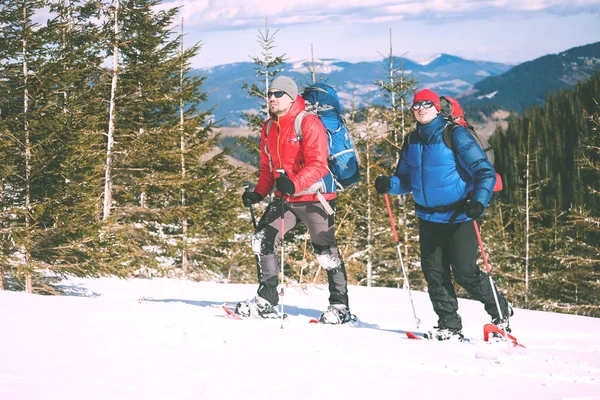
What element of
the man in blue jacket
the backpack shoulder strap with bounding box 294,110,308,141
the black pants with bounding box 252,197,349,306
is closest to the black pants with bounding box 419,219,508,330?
the man in blue jacket

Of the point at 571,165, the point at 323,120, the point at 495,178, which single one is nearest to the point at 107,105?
the point at 323,120

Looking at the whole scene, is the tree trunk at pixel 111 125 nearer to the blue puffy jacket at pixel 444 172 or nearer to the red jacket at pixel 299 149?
the red jacket at pixel 299 149

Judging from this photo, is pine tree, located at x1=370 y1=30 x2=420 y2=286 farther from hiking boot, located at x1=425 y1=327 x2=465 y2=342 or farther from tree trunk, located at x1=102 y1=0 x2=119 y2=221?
hiking boot, located at x1=425 y1=327 x2=465 y2=342

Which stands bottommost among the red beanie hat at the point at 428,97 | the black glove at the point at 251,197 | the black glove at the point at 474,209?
the black glove at the point at 474,209

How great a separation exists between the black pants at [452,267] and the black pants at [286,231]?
87cm

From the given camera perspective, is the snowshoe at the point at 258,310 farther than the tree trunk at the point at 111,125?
No

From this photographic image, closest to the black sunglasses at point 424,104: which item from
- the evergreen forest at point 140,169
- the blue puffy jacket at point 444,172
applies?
the blue puffy jacket at point 444,172

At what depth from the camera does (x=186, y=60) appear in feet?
63.7

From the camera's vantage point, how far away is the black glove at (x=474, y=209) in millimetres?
4719

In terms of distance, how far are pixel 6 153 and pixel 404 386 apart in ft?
38.3

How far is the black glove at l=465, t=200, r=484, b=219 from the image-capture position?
472 cm

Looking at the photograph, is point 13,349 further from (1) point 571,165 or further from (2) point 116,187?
(1) point 571,165

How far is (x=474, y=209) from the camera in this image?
473cm

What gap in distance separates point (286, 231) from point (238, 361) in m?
2.36
